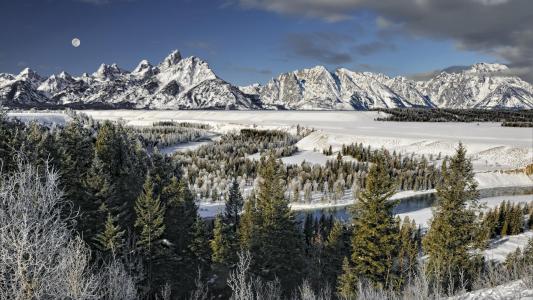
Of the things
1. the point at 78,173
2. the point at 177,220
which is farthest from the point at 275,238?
the point at 78,173

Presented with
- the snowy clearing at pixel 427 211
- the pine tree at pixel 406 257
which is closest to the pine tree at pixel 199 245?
the pine tree at pixel 406 257

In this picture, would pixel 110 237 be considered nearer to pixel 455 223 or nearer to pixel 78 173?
pixel 78 173

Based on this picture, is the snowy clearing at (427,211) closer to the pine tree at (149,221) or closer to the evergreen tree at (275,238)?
the evergreen tree at (275,238)

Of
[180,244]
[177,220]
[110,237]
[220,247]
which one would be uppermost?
[110,237]

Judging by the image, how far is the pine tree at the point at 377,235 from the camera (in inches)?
1181

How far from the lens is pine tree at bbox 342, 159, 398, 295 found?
3000 cm

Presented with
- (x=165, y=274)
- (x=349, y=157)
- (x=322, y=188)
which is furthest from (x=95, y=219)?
(x=349, y=157)

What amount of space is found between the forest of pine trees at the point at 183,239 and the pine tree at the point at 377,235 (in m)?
0.09

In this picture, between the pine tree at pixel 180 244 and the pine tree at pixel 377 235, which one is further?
the pine tree at pixel 180 244

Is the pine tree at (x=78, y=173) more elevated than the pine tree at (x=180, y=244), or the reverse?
the pine tree at (x=78, y=173)

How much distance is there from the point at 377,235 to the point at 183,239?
26.0 metres

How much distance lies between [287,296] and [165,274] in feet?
38.3

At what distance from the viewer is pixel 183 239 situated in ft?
161

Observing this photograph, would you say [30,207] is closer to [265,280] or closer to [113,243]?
[113,243]
